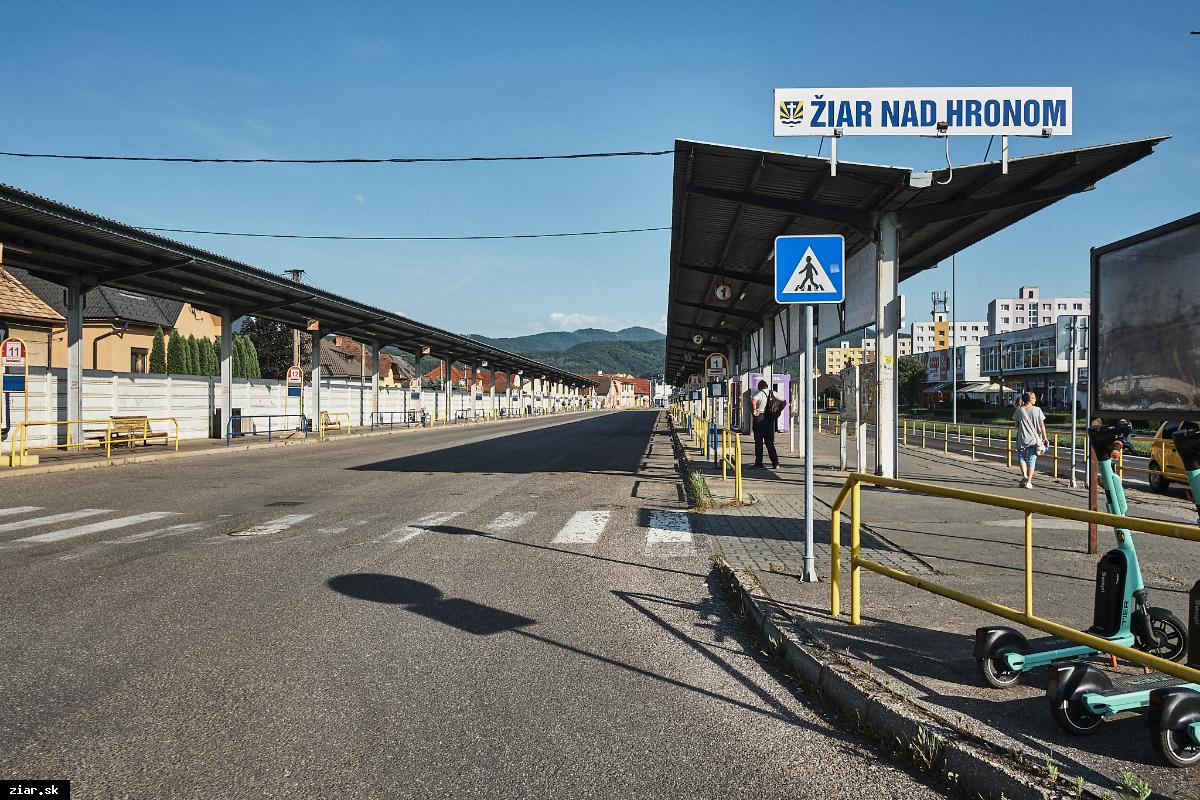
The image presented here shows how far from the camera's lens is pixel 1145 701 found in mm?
3582

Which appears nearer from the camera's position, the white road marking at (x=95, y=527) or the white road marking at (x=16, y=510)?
the white road marking at (x=95, y=527)

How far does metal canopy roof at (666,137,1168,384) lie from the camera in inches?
498

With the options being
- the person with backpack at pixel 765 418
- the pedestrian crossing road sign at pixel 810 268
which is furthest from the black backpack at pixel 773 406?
the pedestrian crossing road sign at pixel 810 268

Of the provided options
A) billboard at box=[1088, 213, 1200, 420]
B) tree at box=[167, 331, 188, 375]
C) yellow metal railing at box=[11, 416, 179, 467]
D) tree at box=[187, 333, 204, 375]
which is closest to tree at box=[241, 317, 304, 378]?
tree at box=[187, 333, 204, 375]

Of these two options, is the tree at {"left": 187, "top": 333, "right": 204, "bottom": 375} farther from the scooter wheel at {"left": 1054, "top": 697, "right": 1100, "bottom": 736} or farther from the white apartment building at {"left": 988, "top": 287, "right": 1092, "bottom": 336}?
the white apartment building at {"left": 988, "top": 287, "right": 1092, "bottom": 336}

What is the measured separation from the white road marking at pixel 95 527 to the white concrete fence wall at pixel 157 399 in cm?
989

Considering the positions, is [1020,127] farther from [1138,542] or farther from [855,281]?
[1138,542]

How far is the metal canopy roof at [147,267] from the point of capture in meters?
18.3

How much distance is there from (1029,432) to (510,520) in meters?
10.3

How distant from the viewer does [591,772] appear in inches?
136


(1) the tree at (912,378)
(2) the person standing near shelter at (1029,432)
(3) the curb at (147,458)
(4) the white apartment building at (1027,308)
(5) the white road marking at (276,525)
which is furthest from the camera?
(4) the white apartment building at (1027,308)

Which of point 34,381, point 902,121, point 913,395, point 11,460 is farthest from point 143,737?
point 913,395

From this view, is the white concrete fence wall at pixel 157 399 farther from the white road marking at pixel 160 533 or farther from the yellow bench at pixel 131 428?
the white road marking at pixel 160 533

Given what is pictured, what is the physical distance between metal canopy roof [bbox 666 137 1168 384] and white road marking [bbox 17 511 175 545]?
30.5ft
